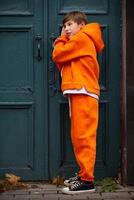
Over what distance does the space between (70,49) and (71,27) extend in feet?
0.94

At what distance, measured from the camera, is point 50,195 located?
7.02 metres

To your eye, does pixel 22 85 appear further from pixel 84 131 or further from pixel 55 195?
pixel 55 195

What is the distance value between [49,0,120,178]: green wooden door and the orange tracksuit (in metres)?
0.46

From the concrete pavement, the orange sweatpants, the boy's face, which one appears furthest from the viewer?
the boy's face

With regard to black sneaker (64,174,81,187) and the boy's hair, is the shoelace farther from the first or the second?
the boy's hair

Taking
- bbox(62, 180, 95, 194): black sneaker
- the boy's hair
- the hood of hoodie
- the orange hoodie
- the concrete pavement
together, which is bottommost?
the concrete pavement

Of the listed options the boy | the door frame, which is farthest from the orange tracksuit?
the door frame

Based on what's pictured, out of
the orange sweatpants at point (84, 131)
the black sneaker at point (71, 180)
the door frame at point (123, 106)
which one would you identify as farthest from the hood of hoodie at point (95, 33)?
the black sneaker at point (71, 180)

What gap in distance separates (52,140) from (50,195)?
2.56 ft

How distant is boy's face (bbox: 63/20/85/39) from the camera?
7.11 metres

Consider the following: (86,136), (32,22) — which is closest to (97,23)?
(32,22)

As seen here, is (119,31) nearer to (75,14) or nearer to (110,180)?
(75,14)

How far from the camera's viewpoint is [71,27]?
7.12 m

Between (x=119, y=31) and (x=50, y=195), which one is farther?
(x=119, y=31)
